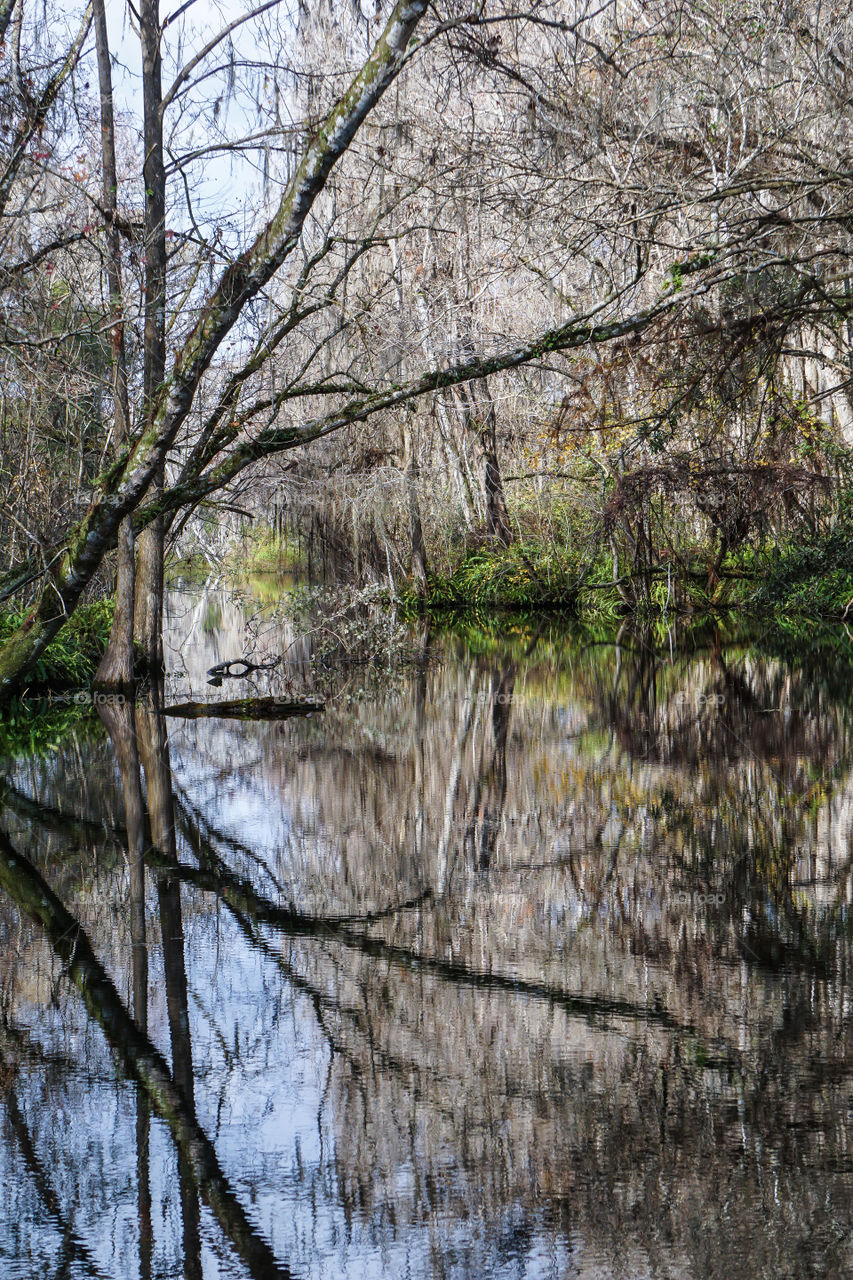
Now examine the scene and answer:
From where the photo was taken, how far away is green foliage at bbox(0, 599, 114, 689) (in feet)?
43.9

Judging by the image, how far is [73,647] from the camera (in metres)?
14.0

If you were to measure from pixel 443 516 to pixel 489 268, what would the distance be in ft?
47.1

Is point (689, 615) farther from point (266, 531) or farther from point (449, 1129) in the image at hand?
point (449, 1129)

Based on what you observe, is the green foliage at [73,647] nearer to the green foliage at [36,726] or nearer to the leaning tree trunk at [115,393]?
the leaning tree trunk at [115,393]

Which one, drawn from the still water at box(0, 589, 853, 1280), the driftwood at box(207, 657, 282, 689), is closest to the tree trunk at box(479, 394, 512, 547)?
the driftwood at box(207, 657, 282, 689)

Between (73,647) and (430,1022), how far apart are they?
36.5ft

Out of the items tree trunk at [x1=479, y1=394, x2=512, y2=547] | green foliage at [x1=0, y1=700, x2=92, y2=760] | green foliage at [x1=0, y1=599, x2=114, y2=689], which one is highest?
Result: tree trunk at [x1=479, y1=394, x2=512, y2=547]

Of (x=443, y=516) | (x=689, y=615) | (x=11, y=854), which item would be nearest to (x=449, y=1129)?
(x=11, y=854)

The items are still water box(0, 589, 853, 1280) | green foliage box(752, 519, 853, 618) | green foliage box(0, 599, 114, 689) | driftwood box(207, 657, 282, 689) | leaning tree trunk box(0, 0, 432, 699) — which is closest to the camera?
still water box(0, 589, 853, 1280)

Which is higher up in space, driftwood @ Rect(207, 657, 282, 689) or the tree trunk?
the tree trunk

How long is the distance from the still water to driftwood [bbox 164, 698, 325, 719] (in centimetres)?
313

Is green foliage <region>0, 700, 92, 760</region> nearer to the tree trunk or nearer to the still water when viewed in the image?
the still water

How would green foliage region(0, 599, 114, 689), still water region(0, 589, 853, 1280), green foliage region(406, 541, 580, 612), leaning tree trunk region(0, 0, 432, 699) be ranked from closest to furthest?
1. still water region(0, 589, 853, 1280)
2. leaning tree trunk region(0, 0, 432, 699)
3. green foliage region(0, 599, 114, 689)
4. green foliage region(406, 541, 580, 612)

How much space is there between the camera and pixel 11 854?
6109 mm
